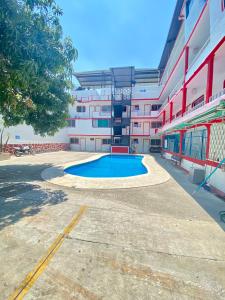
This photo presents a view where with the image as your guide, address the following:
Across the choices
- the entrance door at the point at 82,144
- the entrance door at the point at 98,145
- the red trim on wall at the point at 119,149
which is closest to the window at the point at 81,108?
the entrance door at the point at 82,144

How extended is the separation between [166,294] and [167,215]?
2.53 meters

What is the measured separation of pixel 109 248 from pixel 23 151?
57.4 ft

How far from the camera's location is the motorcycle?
1665cm

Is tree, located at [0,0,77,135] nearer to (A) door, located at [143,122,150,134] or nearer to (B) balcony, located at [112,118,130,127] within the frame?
(B) balcony, located at [112,118,130,127]

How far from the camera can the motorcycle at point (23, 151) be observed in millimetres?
16648

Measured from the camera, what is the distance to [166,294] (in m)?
2.08

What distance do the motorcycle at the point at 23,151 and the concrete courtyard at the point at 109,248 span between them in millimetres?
12703

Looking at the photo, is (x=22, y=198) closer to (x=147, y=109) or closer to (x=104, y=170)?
(x=104, y=170)

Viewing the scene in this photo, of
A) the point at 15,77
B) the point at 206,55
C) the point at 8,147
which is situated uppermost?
the point at 206,55

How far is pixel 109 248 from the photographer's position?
2984 millimetres

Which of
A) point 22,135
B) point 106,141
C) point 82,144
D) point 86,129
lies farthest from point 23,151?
point 106,141

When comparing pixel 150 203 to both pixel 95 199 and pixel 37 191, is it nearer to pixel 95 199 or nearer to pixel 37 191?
pixel 95 199

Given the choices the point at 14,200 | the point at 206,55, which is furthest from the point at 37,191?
the point at 206,55

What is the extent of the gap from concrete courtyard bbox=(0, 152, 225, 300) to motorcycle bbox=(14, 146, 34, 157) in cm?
1270
